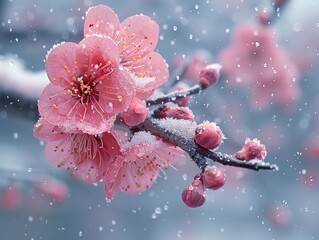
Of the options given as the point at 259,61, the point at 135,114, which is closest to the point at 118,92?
the point at 135,114

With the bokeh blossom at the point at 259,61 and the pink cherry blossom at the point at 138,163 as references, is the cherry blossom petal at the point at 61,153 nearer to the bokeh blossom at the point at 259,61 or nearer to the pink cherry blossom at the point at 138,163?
the pink cherry blossom at the point at 138,163

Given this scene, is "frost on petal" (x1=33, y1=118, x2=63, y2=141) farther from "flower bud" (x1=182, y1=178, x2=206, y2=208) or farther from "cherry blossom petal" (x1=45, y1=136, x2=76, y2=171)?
"flower bud" (x1=182, y1=178, x2=206, y2=208)

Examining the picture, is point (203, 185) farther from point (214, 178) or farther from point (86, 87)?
point (86, 87)

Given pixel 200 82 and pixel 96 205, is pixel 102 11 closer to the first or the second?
pixel 200 82

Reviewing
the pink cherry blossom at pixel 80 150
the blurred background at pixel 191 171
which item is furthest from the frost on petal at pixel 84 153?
the blurred background at pixel 191 171

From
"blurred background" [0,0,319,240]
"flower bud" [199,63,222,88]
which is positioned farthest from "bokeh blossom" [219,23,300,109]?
"flower bud" [199,63,222,88]

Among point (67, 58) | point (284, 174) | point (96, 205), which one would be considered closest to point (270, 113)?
point (284, 174)
